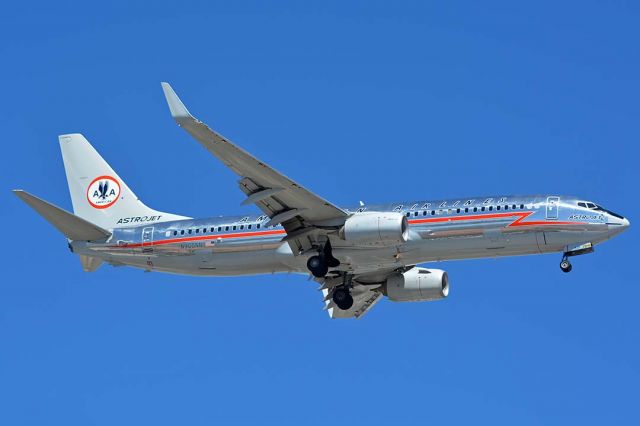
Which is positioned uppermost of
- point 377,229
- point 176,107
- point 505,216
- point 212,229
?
point 176,107

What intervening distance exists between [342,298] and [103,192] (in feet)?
47.1

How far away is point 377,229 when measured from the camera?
185ft

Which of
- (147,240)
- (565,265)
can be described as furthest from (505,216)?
(147,240)

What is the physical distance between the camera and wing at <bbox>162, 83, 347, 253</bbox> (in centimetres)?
5031

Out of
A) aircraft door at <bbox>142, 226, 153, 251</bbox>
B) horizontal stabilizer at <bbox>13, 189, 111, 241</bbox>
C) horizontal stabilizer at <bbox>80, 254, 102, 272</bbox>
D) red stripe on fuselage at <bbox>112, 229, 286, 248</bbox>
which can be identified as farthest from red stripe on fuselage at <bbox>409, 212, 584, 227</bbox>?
horizontal stabilizer at <bbox>80, 254, 102, 272</bbox>

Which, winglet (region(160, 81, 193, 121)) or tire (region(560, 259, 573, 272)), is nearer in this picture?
winglet (region(160, 81, 193, 121))

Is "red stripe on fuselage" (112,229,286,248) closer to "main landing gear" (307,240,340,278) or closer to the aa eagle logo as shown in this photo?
"main landing gear" (307,240,340,278)

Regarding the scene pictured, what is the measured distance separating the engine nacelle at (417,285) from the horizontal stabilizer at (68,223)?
14.4 m

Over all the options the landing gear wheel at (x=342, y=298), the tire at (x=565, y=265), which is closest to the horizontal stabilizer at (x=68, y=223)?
the landing gear wheel at (x=342, y=298)

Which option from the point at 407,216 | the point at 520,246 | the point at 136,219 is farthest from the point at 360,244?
the point at 136,219

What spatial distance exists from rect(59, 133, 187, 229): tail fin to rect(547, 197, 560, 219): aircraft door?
19.2m

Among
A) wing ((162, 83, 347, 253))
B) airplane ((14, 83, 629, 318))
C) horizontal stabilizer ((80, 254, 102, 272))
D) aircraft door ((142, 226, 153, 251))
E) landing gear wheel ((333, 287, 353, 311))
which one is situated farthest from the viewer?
horizontal stabilizer ((80, 254, 102, 272))

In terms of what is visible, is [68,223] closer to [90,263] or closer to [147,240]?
[90,263]

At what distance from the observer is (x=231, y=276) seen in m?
61.4
